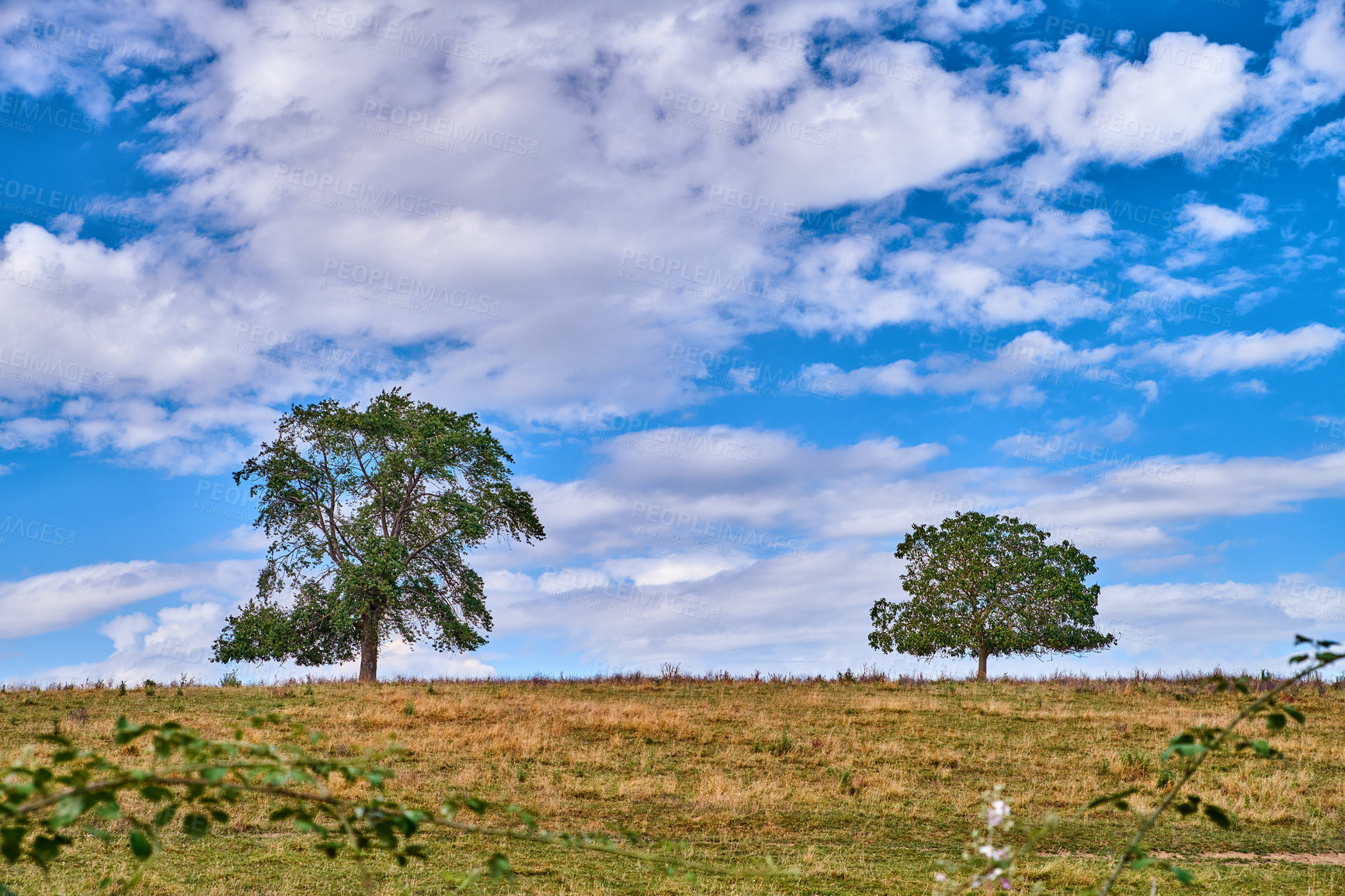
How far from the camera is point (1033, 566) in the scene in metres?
40.0

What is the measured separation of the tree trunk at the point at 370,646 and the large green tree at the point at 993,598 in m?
21.0

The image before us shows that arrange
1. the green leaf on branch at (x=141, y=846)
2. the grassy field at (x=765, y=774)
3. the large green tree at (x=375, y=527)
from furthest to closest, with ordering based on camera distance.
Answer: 1. the large green tree at (x=375, y=527)
2. the grassy field at (x=765, y=774)
3. the green leaf on branch at (x=141, y=846)

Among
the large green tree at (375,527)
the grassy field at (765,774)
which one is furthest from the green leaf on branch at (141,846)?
the large green tree at (375,527)

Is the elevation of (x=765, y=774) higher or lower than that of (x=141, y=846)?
lower

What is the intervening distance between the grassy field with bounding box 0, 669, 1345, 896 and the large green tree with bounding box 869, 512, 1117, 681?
24.3 feet

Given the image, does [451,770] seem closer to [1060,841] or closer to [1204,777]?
[1060,841]

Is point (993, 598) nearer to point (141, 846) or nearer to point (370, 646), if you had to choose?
point (370, 646)

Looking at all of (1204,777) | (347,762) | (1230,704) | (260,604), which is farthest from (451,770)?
(1230,704)

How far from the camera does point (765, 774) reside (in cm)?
1844

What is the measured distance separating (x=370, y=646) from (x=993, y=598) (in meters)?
25.4

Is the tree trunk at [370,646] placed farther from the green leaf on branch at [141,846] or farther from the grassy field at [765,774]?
the green leaf on branch at [141,846]

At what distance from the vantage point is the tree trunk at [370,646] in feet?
113

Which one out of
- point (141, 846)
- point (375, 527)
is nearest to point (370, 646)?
point (375, 527)

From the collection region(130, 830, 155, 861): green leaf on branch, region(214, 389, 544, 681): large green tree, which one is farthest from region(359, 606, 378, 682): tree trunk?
region(130, 830, 155, 861): green leaf on branch
